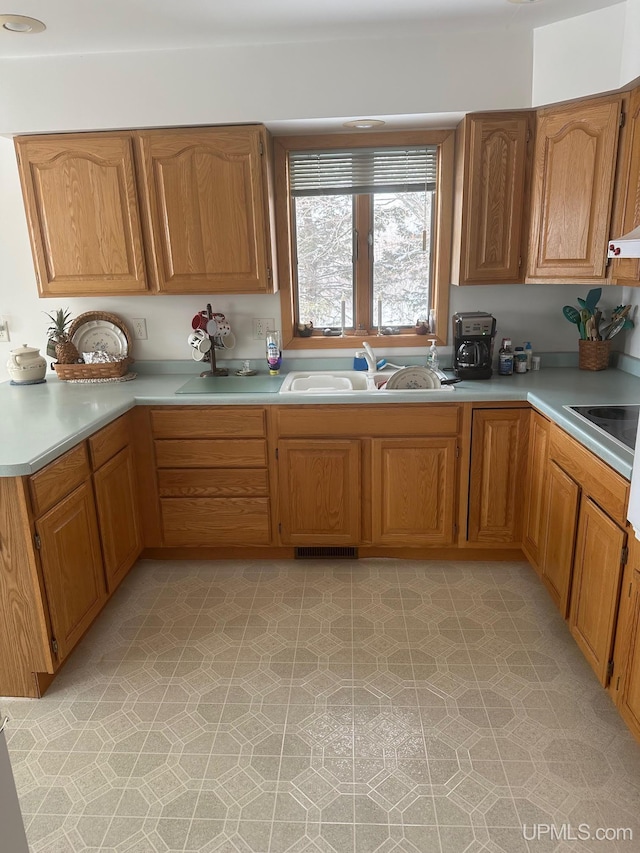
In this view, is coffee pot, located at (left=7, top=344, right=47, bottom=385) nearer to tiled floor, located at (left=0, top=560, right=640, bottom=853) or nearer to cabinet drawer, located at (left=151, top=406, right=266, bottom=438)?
cabinet drawer, located at (left=151, top=406, right=266, bottom=438)

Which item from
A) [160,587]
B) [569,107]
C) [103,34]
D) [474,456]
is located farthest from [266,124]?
[160,587]

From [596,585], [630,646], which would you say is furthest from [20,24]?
[630,646]

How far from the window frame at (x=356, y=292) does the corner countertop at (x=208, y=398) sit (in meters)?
0.40

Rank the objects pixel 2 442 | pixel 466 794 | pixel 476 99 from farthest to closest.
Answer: pixel 476 99 → pixel 2 442 → pixel 466 794

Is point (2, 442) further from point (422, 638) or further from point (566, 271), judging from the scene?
point (566, 271)

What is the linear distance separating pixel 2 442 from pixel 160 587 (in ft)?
3.54

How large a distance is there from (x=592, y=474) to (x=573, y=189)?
4.30ft

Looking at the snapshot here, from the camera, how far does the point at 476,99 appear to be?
2.59 meters

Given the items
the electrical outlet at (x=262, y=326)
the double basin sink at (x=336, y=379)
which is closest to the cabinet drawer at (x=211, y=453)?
the double basin sink at (x=336, y=379)

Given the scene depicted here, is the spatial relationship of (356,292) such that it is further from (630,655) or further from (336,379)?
(630,655)

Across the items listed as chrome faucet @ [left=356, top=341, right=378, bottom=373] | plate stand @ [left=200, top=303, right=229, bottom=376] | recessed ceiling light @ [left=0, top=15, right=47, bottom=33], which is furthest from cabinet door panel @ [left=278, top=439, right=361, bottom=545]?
recessed ceiling light @ [left=0, top=15, right=47, bottom=33]

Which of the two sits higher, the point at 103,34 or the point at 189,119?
the point at 103,34

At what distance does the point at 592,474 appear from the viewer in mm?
1988

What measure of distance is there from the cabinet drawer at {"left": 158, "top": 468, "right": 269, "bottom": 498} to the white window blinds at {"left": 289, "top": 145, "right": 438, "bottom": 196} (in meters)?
1.50
